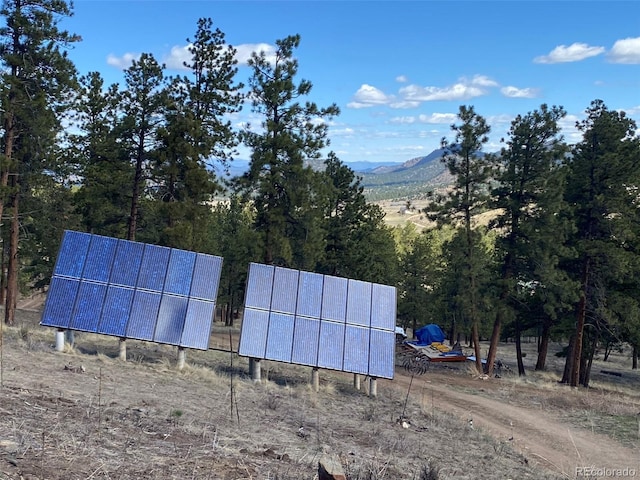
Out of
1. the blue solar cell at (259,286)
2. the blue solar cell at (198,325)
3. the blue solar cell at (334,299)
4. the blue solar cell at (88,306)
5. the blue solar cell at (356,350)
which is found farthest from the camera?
the blue solar cell at (334,299)

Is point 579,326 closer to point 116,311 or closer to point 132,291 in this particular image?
point 132,291

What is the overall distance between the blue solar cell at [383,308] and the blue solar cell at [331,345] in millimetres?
1402

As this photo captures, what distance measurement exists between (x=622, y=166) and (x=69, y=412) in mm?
28490

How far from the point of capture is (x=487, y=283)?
1296 inches

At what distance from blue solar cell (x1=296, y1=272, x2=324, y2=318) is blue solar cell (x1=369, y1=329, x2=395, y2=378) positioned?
7.54ft

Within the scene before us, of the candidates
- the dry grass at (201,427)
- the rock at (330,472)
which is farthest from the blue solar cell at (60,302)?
the rock at (330,472)

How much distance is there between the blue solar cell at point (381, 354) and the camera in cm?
1914

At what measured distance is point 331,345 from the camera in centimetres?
1927

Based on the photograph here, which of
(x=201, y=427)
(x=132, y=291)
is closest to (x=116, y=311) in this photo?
(x=132, y=291)

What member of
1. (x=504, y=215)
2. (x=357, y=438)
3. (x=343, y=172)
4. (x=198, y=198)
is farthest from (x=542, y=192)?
(x=357, y=438)

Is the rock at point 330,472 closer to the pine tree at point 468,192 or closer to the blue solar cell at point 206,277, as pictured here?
the blue solar cell at point 206,277

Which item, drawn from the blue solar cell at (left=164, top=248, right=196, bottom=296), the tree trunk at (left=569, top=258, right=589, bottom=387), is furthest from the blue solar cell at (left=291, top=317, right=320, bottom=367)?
the tree trunk at (left=569, top=258, right=589, bottom=387)

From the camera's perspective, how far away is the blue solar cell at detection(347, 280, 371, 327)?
20.0 m

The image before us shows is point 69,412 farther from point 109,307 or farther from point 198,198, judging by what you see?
point 198,198
